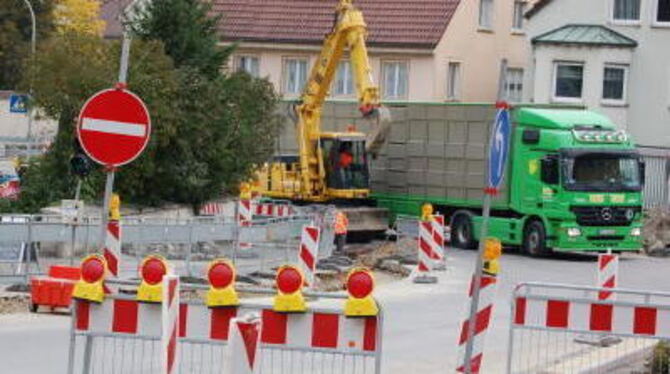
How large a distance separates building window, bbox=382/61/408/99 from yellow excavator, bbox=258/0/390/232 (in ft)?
65.2

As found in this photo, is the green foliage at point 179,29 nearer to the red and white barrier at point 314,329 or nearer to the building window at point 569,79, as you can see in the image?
the building window at point 569,79

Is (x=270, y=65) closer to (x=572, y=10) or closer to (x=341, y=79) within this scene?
(x=341, y=79)

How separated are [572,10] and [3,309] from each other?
3922 cm

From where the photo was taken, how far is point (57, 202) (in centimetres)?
3269

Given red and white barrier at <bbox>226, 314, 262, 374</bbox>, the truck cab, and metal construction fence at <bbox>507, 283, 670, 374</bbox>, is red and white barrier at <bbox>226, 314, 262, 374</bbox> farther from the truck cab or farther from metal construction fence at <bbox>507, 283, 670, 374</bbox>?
the truck cab

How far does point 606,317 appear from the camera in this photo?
13.9 m

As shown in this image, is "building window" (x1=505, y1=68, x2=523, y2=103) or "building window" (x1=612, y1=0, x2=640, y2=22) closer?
"building window" (x1=612, y1=0, x2=640, y2=22)

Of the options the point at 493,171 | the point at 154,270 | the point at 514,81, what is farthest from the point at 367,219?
the point at 154,270

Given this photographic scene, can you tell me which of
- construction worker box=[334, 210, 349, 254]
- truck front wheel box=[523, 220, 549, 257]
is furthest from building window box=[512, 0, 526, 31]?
construction worker box=[334, 210, 349, 254]

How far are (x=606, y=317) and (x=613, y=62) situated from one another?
4365 cm

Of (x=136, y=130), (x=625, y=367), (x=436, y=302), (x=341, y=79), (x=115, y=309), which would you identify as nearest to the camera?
(x=115, y=309)

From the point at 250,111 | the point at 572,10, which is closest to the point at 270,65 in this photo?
the point at 572,10

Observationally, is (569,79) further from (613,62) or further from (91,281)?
(91,281)

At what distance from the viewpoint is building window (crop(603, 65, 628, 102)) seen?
56.9m
